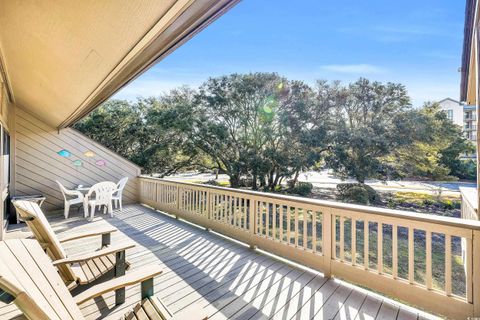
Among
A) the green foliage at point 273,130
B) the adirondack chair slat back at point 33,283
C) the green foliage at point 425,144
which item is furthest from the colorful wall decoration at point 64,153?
the green foliage at point 425,144

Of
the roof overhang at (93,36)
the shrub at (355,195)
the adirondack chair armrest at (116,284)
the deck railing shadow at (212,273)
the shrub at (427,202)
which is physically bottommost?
the shrub at (427,202)

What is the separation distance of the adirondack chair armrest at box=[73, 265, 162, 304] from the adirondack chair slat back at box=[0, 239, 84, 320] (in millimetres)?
75

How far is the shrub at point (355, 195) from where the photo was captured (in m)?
10.1

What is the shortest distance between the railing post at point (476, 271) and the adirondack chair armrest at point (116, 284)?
2531 millimetres

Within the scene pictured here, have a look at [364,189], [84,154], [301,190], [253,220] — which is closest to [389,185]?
[364,189]

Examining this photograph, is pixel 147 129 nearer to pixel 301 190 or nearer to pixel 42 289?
pixel 301 190

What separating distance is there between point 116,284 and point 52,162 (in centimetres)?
655

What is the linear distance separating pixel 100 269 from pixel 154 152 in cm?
868

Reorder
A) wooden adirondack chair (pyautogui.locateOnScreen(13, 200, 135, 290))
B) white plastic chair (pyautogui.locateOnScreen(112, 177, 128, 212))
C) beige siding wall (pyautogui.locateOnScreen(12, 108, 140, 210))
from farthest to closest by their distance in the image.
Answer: white plastic chair (pyautogui.locateOnScreen(112, 177, 128, 212)) → beige siding wall (pyautogui.locateOnScreen(12, 108, 140, 210)) → wooden adirondack chair (pyautogui.locateOnScreen(13, 200, 135, 290))

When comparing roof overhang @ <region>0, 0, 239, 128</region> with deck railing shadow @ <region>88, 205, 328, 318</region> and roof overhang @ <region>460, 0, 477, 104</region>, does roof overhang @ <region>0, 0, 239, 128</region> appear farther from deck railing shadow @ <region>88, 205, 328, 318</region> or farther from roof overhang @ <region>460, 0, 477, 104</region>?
roof overhang @ <region>460, 0, 477, 104</region>

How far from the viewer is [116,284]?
154 centimetres

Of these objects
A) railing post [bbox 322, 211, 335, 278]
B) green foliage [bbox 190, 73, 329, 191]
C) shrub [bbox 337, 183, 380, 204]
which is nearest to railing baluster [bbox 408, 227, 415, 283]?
railing post [bbox 322, 211, 335, 278]

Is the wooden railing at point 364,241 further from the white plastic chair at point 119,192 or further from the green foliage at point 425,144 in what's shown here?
the green foliage at point 425,144

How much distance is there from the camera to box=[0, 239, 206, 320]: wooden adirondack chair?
851 millimetres
